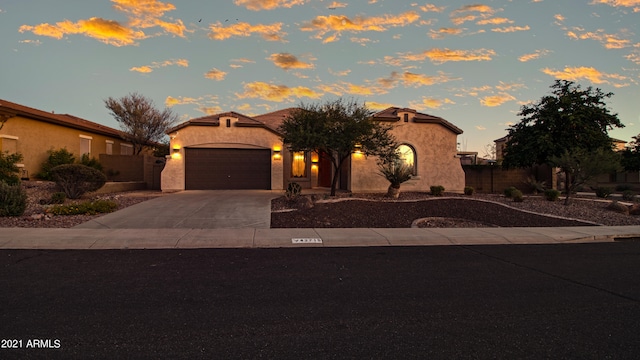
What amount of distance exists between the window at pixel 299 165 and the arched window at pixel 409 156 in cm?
640

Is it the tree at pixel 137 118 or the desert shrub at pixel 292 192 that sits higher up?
the tree at pixel 137 118

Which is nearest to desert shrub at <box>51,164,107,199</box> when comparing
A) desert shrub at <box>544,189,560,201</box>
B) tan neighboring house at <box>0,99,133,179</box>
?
tan neighboring house at <box>0,99,133,179</box>

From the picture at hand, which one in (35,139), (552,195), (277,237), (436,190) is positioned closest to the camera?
(277,237)

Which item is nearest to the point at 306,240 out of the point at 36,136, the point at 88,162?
the point at 88,162

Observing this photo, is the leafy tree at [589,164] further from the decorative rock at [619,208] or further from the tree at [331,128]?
the tree at [331,128]

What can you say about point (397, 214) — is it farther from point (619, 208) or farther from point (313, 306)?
point (619, 208)

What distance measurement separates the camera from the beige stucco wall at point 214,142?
22.2m

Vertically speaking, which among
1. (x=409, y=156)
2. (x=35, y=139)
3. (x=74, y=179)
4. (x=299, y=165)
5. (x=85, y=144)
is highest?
(x=85, y=144)

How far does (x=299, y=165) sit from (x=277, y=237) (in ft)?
50.1

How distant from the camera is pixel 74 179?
1670 centimetres

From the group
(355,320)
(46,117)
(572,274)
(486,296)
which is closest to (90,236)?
(355,320)

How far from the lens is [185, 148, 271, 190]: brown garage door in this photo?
898 inches

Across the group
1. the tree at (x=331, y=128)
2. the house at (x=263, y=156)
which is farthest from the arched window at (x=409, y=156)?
the tree at (x=331, y=128)

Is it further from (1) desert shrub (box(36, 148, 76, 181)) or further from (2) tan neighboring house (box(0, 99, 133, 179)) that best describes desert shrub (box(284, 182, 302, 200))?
(1) desert shrub (box(36, 148, 76, 181))
